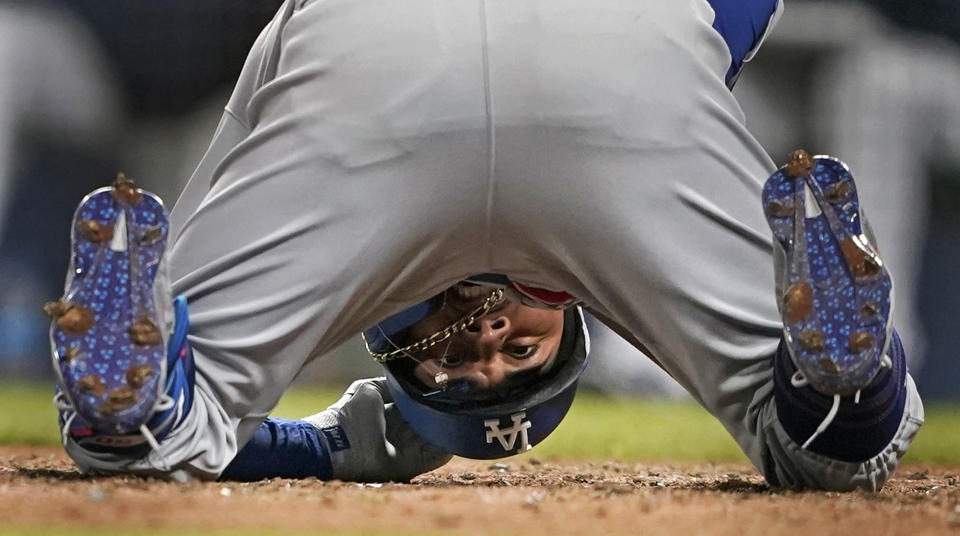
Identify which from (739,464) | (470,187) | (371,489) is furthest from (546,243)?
(739,464)

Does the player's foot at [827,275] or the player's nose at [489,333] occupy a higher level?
the player's foot at [827,275]

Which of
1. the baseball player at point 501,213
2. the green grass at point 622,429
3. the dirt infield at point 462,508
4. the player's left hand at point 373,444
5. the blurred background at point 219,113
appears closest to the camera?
the dirt infield at point 462,508

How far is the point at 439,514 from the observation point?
135 cm

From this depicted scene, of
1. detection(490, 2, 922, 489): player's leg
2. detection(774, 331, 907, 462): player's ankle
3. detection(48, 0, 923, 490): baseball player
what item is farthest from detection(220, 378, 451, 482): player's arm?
detection(774, 331, 907, 462): player's ankle

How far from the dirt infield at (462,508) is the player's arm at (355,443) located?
23 cm

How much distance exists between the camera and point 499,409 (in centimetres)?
196

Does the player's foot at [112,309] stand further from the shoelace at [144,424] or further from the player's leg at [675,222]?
the player's leg at [675,222]

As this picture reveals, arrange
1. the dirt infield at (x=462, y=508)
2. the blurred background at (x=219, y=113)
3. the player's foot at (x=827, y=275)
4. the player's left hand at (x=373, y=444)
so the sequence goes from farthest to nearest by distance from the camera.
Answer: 1. the blurred background at (x=219, y=113)
2. the player's left hand at (x=373, y=444)
3. the player's foot at (x=827, y=275)
4. the dirt infield at (x=462, y=508)

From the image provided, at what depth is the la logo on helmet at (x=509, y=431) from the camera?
6.41 feet

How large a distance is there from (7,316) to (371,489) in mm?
3301

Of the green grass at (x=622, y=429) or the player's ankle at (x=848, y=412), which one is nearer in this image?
the player's ankle at (x=848, y=412)

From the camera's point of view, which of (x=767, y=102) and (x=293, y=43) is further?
(x=767, y=102)

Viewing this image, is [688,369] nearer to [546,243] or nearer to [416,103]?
[546,243]

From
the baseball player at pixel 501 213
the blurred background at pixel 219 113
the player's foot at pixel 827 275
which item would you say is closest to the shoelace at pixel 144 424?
the baseball player at pixel 501 213
